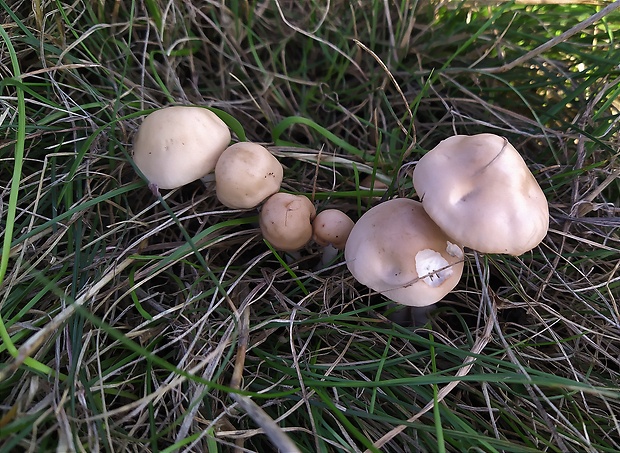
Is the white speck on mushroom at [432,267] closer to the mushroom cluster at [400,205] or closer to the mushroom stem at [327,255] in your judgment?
the mushroom cluster at [400,205]

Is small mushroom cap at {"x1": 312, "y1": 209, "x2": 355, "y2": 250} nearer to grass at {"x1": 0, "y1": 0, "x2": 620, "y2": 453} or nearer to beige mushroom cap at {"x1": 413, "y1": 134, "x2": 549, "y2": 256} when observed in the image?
grass at {"x1": 0, "y1": 0, "x2": 620, "y2": 453}

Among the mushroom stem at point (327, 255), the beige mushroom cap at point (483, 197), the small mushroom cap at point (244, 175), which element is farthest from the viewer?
the mushroom stem at point (327, 255)

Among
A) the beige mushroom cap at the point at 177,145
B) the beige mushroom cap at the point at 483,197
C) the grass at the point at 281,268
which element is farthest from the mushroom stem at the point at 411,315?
the beige mushroom cap at the point at 177,145

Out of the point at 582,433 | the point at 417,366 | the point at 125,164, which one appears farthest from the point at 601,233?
the point at 125,164

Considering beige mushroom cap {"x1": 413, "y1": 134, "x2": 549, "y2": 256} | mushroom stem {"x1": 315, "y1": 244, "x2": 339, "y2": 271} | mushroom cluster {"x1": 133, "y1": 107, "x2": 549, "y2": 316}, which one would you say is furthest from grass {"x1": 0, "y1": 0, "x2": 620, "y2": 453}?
beige mushroom cap {"x1": 413, "y1": 134, "x2": 549, "y2": 256}

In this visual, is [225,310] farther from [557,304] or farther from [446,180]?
[557,304]
